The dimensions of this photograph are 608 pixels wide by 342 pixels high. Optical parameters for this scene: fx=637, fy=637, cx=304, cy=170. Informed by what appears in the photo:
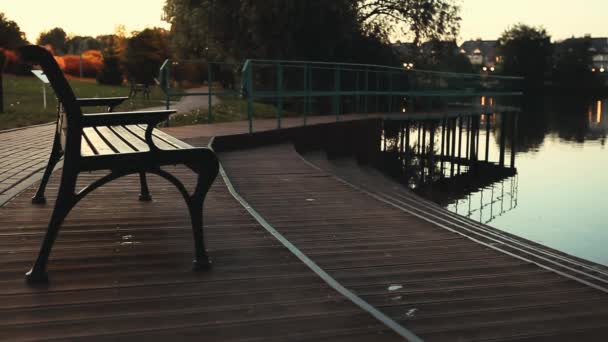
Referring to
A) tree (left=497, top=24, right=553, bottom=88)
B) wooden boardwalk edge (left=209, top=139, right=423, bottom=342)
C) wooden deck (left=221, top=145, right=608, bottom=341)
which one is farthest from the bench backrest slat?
tree (left=497, top=24, right=553, bottom=88)

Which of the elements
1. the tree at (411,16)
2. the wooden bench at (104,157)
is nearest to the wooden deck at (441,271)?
the wooden bench at (104,157)

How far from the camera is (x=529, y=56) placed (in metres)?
78.7

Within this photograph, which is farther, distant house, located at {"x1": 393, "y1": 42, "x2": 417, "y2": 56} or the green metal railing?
distant house, located at {"x1": 393, "y1": 42, "x2": 417, "y2": 56}

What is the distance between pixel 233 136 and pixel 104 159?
19.9 feet

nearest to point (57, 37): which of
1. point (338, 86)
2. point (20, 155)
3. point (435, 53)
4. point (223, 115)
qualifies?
point (435, 53)

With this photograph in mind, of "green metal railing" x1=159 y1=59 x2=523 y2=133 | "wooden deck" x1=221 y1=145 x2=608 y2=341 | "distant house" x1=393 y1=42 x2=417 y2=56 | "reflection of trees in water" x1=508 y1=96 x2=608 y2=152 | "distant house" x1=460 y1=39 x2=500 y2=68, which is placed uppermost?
"distant house" x1=460 y1=39 x2=500 y2=68

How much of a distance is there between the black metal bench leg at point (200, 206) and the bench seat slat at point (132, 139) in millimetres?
283

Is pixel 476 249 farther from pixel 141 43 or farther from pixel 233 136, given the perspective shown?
pixel 141 43

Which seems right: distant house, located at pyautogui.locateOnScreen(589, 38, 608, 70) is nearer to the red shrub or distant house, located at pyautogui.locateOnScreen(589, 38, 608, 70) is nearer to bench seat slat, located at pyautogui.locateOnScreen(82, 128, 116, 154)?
the red shrub

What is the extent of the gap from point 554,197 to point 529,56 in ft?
226

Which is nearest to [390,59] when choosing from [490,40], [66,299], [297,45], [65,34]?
[297,45]

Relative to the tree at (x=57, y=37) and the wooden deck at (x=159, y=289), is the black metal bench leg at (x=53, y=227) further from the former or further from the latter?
the tree at (x=57, y=37)

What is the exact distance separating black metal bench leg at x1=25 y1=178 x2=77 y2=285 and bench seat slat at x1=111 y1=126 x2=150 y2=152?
0.39 metres

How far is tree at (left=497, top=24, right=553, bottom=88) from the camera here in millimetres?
76562
